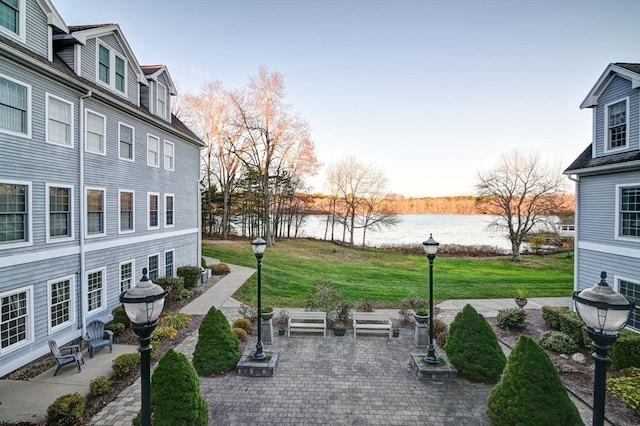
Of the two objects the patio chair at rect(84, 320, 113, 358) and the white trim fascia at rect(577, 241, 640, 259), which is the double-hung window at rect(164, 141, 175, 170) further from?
the white trim fascia at rect(577, 241, 640, 259)

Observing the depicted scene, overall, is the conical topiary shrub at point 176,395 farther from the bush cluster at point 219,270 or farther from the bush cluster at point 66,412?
the bush cluster at point 219,270

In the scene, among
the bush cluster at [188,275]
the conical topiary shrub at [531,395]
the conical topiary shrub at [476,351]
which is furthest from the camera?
the bush cluster at [188,275]

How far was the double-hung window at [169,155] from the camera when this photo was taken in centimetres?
1611

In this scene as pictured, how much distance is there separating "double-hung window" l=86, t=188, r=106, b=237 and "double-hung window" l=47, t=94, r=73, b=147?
1.97m

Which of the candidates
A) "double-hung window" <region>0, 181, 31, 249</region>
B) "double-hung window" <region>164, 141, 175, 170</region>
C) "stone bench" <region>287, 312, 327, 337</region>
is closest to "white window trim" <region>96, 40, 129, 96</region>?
"double-hung window" <region>164, 141, 175, 170</region>

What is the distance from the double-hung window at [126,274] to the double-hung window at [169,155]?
223 inches

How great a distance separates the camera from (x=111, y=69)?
40.7 feet

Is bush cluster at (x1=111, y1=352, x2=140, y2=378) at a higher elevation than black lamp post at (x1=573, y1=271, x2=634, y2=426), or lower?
lower

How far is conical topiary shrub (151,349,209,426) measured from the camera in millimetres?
5312

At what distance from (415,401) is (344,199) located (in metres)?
35.2

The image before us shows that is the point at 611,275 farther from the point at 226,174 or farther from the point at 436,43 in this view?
the point at 226,174

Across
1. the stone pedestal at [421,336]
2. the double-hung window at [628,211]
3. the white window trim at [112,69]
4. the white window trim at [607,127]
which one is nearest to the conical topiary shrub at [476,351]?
the stone pedestal at [421,336]

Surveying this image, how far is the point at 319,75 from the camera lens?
22.3 meters

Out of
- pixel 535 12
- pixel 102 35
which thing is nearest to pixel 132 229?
pixel 102 35
